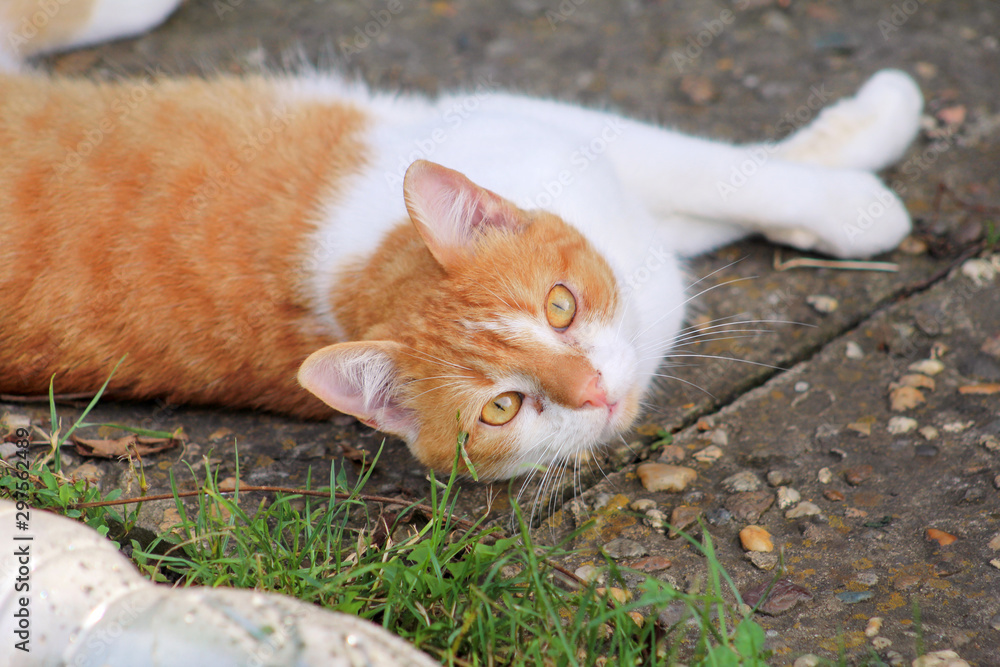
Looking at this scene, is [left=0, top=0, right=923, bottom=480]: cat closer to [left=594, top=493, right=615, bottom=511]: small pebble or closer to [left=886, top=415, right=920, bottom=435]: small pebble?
[left=594, top=493, right=615, bottom=511]: small pebble

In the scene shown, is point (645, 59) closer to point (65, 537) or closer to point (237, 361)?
point (237, 361)

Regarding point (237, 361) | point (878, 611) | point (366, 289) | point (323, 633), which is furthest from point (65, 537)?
point (878, 611)

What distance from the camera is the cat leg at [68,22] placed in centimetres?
376

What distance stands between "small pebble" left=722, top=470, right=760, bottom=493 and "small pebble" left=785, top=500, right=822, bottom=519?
0.39 ft

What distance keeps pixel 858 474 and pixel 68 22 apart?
418 centimetres

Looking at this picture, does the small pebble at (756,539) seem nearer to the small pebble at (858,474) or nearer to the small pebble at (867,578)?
the small pebble at (867,578)

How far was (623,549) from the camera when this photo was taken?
7.01 ft

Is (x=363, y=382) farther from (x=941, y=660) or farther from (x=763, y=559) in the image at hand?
(x=941, y=660)

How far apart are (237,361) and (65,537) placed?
91 cm

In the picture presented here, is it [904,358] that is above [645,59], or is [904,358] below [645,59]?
below

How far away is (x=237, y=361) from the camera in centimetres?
257
